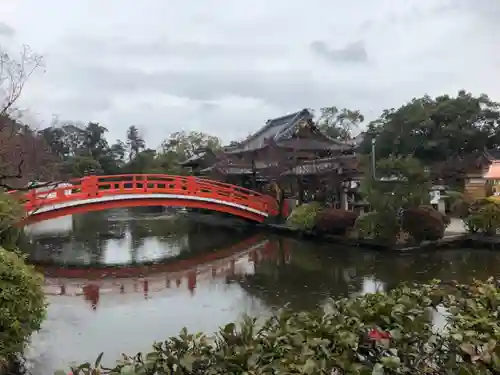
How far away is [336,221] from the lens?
14.3 metres

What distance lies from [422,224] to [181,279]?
20.3ft

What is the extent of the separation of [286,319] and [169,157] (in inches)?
1370

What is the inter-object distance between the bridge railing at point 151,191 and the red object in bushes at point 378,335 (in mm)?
12381

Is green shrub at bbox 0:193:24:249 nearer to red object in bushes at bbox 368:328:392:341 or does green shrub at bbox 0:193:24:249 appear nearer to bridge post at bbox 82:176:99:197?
bridge post at bbox 82:176:99:197

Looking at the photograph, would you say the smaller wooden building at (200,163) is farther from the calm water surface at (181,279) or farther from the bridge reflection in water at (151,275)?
the bridge reflection in water at (151,275)

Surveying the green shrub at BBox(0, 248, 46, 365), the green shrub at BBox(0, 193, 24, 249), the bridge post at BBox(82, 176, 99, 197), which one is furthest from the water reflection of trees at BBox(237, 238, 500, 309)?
the bridge post at BBox(82, 176, 99, 197)

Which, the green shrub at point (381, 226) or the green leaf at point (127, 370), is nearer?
the green leaf at point (127, 370)

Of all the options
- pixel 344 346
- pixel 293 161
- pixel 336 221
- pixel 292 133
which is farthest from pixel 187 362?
pixel 292 133

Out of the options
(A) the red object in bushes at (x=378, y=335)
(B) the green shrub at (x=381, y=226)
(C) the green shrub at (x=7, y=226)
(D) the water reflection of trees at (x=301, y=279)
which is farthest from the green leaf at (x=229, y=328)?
(B) the green shrub at (x=381, y=226)

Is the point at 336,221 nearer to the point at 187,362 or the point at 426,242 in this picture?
the point at 426,242

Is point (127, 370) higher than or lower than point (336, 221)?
higher

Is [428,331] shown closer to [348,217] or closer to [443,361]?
[443,361]

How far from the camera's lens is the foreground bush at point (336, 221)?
46.4ft

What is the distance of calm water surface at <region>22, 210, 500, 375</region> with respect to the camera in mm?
6543
